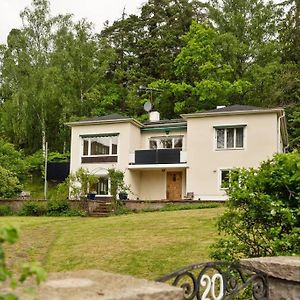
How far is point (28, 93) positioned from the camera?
39.8 metres

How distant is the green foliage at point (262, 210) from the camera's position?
478cm

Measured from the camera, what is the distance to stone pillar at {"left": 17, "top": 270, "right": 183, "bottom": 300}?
6.26ft

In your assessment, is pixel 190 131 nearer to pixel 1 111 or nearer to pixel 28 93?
pixel 28 93

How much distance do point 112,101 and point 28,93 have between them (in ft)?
25.2

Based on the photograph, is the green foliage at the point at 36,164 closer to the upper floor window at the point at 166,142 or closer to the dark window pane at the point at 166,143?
the upper floor window at the point at 166,142

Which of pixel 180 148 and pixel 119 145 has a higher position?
pixel 119 145

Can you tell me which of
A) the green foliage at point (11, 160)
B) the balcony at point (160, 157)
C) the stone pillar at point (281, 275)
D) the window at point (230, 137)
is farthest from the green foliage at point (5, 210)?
the stone pillar at point (281, 275)

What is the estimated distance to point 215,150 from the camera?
2764 centimetres

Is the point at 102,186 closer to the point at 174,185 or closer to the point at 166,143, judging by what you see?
the point at 174,185

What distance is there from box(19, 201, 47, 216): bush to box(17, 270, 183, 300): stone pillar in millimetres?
23076

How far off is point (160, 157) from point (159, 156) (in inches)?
3.5

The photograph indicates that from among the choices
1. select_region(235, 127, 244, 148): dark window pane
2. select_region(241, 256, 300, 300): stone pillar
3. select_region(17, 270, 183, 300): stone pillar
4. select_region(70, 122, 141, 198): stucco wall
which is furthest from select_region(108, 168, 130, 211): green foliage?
select_region(17, 270, 183, 300): stone pillar

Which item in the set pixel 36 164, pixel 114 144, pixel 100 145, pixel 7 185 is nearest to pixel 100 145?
pixel 100 145

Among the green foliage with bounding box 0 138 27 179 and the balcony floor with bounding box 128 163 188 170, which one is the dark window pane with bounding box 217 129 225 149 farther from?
the green foliage with bounding box 0 138 27 179
